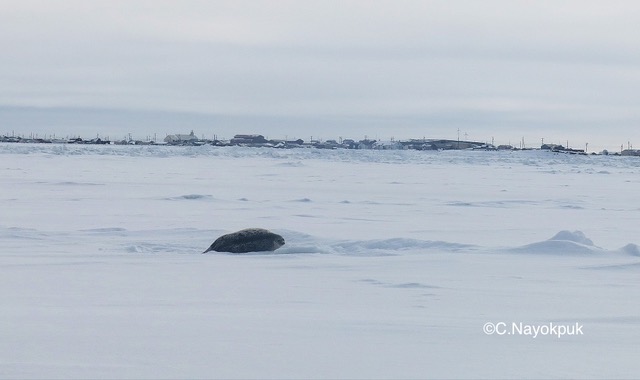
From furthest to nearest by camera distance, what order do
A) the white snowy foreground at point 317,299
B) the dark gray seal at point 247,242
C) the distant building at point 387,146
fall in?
the distant building at point 387,146 < the dark gray seal at point 247,242 < the white snowy foreground at point 317,299

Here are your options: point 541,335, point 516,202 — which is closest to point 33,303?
point 541,335

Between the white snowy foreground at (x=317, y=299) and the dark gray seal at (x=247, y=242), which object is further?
the dark gray seal at (x=247, y=242)

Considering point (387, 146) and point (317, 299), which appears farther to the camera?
point (387, 146)

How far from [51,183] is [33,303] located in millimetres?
14823

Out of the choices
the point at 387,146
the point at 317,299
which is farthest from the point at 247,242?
Result: the point at 387,146

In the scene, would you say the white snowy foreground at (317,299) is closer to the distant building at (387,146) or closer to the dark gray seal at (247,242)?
the dark gray seal at (247,242)

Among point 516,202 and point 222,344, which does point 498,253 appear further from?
point 516,202

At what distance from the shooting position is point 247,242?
7785 mm

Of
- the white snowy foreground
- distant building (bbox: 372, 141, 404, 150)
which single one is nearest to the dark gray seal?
the white snowy foreground

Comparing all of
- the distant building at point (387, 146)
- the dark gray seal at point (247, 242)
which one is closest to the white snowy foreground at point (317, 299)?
the dark gray seal at point (247, 242)

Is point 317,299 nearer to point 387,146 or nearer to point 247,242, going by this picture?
point 247,242

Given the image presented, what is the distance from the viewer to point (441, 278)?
6.00 metres

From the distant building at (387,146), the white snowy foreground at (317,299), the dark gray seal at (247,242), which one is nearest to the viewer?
the white snowy foreground at (317,299)

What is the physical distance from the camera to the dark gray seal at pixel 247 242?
7.73 meters
